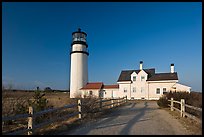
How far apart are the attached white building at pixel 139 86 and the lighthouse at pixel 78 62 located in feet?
4.83

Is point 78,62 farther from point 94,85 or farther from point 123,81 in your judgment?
point 123,81

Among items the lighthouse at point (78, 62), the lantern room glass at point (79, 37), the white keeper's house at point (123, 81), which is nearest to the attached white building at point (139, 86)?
the white keeper's house at point (123, 81)

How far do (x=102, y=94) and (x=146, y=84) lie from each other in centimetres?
870

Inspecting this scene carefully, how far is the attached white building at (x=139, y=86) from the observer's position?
116 feet

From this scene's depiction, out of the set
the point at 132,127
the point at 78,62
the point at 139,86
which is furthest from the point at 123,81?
the point at 132,127

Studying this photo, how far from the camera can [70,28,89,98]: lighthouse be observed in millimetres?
36281

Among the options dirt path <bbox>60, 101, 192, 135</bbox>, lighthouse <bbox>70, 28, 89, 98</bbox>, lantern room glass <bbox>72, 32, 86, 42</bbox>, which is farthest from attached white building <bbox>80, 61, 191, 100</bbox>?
dirt path <bbox>60, 101, 192, 135</bbox>

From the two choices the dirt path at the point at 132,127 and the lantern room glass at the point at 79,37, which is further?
the lantern room glass at the point at 79,37

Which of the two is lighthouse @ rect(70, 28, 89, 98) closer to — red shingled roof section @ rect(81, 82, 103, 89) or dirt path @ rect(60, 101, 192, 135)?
red shingled roof section @ rect(81, 82, 103, 89)

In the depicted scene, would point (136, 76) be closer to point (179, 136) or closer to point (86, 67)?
point (86, 67)

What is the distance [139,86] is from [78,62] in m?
12.2

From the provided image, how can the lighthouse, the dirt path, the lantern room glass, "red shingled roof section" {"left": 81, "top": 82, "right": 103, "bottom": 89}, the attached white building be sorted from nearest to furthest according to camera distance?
1. the dirt path
2. the attached white building
3. the lighthouse
4. the lantern room glass
5. "red shingled roof section" {"left": 81, "top": 82, "right": 103, "bottom": 89}

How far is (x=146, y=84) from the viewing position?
120 feet

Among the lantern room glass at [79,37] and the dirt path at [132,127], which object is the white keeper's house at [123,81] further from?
the dirt path at [132,127]
